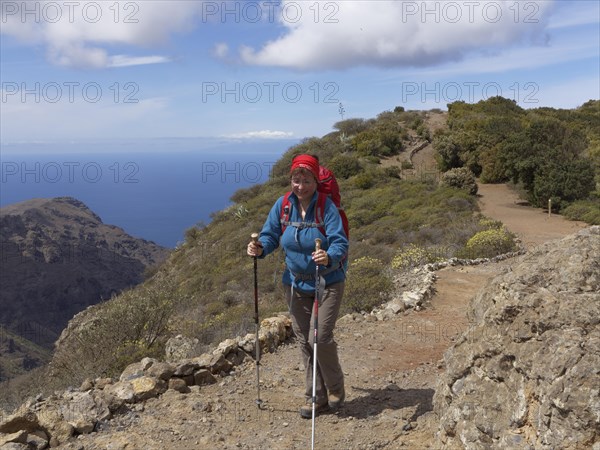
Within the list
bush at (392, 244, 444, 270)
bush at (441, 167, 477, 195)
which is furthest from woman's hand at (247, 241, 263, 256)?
bush at (441, 167, 477, 195)

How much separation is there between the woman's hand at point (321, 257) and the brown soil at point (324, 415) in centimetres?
152

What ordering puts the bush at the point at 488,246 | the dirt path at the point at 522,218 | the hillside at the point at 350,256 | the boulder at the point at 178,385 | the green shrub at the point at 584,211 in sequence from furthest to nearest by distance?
the green shrub at the point at 584,211, the dirt path at the point at 522,218, the bush at the point at 488,246, the hillside at the point at 350,256, the boulder at the point at 178,385

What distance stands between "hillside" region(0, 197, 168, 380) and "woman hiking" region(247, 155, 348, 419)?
41.9 metres

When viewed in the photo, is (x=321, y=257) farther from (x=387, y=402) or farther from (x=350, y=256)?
(x=350, y=256)

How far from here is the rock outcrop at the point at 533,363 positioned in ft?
8.98

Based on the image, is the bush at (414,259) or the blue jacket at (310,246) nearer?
the blue jacket at (310,246)

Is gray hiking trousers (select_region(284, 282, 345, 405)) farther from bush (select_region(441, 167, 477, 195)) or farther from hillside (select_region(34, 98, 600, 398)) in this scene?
bush (select_region(441, 167, 477, 195))

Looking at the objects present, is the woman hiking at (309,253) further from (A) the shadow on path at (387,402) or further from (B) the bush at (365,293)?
(B) the bush at (365,293)

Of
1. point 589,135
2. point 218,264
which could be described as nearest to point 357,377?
point 218,264

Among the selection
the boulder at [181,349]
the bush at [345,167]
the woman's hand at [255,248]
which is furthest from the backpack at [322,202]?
the bush at [345,167]

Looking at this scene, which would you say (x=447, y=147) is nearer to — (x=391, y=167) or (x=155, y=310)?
(x=391, y=167)

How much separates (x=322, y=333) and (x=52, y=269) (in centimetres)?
6944

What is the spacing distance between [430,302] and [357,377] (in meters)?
3.50

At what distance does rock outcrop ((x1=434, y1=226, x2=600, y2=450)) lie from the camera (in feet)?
8.98
